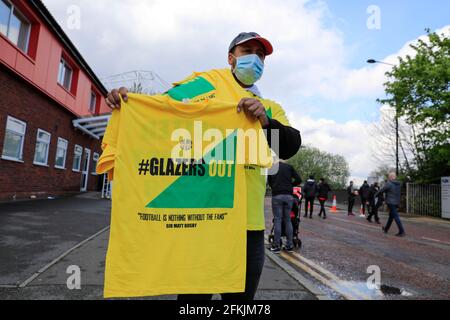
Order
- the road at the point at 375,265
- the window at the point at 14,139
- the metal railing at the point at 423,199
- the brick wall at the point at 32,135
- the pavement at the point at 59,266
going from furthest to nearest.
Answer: the metal railing at the point at 423,199 < the window at the point at 14,139 < the brick wall at the point at 32,135 < the road at the point at 375,265 < the pavement at the point at 59,266

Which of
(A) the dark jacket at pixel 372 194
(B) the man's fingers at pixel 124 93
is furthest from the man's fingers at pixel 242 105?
(A) the dark jacket at pixel 372 194

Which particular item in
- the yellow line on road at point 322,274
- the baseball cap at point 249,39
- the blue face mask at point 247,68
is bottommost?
the yellow line on road at point 322,274

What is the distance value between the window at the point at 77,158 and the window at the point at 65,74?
3.59m

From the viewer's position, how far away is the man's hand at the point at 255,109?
5.80 ft

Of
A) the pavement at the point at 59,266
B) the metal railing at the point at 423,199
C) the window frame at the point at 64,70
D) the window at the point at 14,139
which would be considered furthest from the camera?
the metal railing at the point at 423,199

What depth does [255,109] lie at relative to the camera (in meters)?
1.77

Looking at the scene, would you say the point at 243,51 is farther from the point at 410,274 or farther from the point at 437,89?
the point at 437,89

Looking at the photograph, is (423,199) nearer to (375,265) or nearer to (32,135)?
(375,265)

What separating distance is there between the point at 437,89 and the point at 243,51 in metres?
21.5

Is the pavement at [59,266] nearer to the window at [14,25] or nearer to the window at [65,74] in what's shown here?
the window at [14,25]

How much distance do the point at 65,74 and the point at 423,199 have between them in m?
23.2

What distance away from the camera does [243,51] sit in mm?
2078

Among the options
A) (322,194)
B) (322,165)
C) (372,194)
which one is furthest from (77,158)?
(322,165)

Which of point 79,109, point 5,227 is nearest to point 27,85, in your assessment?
point 79,109
